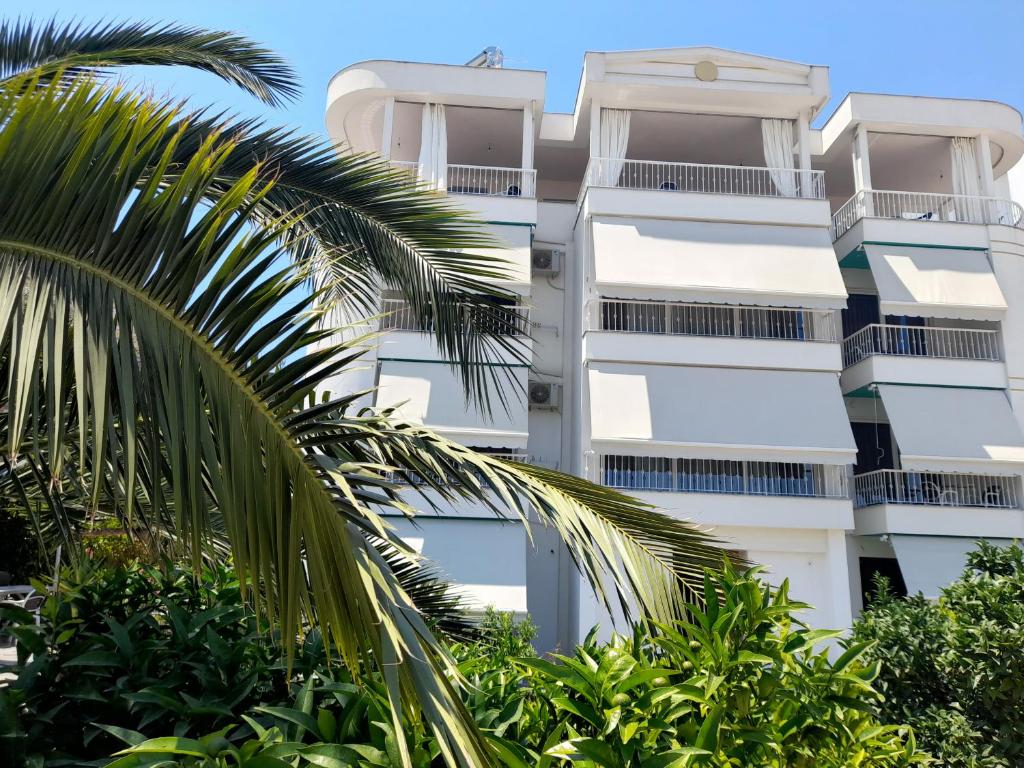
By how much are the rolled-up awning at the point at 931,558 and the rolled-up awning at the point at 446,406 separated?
713 centimetres

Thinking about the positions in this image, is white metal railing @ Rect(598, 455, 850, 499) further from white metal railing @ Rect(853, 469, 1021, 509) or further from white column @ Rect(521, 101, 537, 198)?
white column @ Rect(521, 101, 537, 198)

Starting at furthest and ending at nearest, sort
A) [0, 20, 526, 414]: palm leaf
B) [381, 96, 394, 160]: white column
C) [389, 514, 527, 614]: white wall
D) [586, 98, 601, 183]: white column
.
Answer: [586, 98, 601, 183]: white column → [381, 96, 394, 160]: white column → [389, 514, 527, 614]: white wall → [0, 20, 526, 414]: palm leaf

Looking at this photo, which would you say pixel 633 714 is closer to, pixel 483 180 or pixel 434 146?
pixel 434 146

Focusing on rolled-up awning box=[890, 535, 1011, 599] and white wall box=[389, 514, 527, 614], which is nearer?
white wall box=[389, 514, 527, 614]

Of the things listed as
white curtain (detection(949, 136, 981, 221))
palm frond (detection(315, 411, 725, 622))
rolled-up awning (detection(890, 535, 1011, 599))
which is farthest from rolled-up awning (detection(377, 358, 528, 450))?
palm frond (detection(315, 411, 725, 622))

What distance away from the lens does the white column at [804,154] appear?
56.1 ft

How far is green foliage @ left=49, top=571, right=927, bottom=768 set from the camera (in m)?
1.80

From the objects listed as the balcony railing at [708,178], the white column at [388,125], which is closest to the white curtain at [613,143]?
the balcony railing at [708,178]

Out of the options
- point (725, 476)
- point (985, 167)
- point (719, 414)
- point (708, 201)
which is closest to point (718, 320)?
point (708, 201)

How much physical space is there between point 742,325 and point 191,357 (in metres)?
16.6

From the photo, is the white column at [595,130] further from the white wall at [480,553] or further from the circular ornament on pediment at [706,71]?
the white wall at [480,553]

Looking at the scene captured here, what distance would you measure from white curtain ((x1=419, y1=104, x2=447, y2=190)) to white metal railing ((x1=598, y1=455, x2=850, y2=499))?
635 cm

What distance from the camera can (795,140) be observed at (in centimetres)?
1772

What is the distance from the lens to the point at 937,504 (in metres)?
16.0
